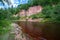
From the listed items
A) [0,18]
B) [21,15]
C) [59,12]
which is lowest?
[21,15]

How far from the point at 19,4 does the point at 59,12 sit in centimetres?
2160

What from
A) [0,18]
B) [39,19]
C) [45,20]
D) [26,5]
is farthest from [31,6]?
[0,18]

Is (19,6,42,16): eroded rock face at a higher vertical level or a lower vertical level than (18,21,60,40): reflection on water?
lower

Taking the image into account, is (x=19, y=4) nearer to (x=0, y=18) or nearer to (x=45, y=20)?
(x=45, y=20)

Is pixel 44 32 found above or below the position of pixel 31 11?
above

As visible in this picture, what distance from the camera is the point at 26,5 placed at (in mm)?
65875

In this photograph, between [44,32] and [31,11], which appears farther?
[31,11]

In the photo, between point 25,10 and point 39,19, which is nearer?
point 39,19

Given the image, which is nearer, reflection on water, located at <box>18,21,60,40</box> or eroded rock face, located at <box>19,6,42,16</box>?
reflection on water, located at <box>18,21,60,40</box>

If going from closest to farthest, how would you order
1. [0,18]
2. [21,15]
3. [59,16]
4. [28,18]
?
[0,18] < [59,16] < [28,18] < [21,15]

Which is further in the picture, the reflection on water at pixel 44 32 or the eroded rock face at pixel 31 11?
the eroded rock face at pixel 31 11

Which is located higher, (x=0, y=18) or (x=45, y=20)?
(x=0, y=18)

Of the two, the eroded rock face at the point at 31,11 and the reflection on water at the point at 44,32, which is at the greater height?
the reflection on water at the point at 44,32

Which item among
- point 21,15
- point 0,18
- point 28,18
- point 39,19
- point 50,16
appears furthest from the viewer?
point 21,15
